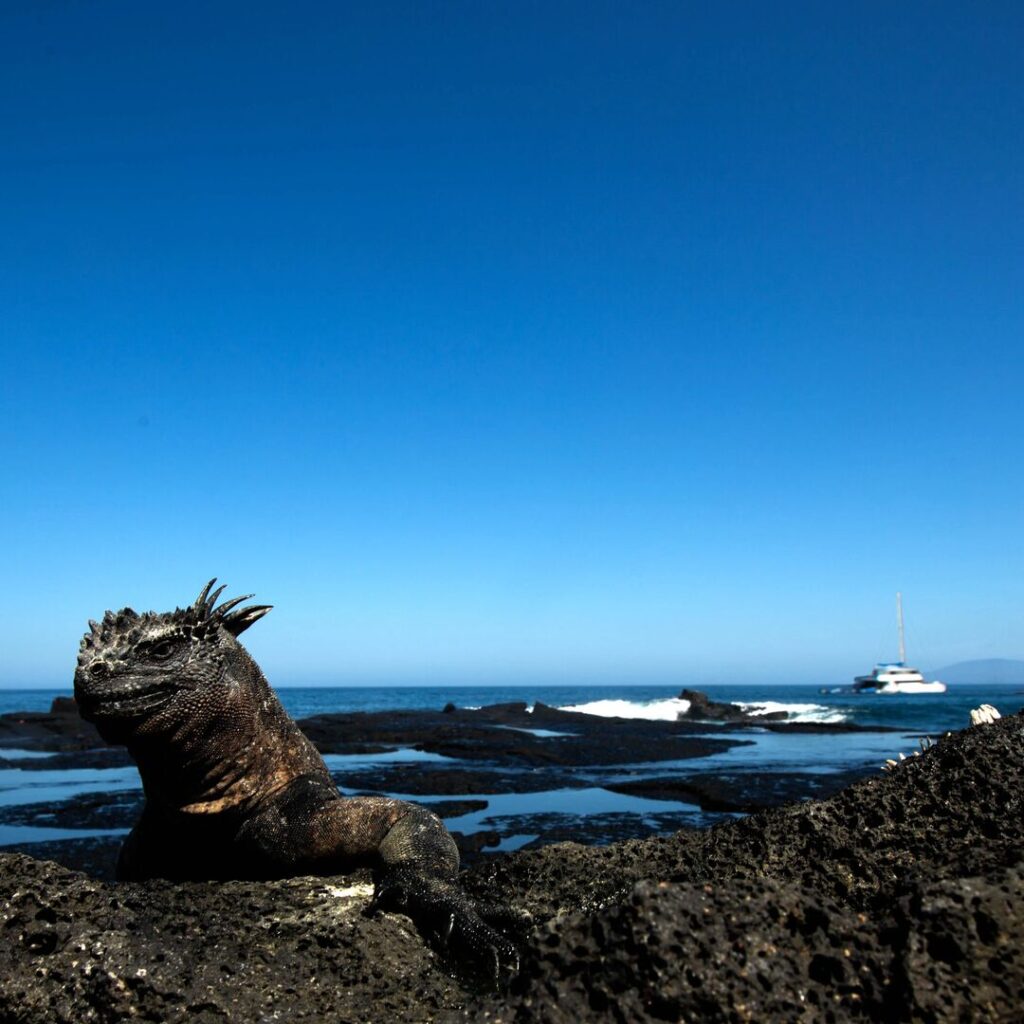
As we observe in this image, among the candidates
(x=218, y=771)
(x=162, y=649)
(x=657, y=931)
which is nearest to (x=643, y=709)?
(x=218, y=771)

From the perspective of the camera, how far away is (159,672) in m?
3.69

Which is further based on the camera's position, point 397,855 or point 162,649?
point 162,649

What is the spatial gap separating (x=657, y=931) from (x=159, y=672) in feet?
8.35

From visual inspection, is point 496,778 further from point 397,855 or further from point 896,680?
point 896,680

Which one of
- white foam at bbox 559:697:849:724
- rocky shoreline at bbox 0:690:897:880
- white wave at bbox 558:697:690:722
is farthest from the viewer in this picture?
white wave at bbox 558:697:690:722

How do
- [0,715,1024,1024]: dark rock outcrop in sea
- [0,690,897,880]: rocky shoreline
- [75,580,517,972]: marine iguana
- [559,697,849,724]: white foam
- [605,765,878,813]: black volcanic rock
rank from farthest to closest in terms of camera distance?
[559,697,849,724]: white foam
[605,765,878,813]: black volcanic rock
[0,690,897,880]: rocky shoreline
[75,580,517,972]: marine iguana
[0,715,1024,1024]: dark rock outcrop in sea

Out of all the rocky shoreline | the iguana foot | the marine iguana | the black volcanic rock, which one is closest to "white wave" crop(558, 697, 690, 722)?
the rocky shoreline

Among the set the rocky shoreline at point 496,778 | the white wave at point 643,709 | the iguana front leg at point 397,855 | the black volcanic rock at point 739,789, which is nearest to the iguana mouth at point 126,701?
the iguana front leg at point 397,855

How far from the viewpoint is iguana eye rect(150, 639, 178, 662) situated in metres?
3.75

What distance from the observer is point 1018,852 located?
84.0 inches

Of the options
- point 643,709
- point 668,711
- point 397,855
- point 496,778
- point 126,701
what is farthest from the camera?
point 643,709

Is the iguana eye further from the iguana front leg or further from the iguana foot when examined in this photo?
the iguana foot

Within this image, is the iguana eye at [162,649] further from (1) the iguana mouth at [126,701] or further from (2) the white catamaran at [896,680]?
(2) the white catamaran at [896,680]

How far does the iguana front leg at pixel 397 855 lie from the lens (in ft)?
9.30
